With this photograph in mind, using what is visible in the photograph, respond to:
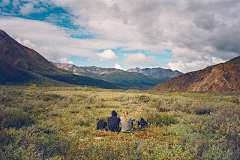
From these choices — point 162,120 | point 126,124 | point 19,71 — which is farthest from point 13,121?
point 19,71

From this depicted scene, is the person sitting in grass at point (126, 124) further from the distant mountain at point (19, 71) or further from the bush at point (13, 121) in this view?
the distant mountain at point (19, 71)

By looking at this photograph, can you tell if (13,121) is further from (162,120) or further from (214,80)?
(214,80)

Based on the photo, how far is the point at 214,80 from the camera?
67.3 meters

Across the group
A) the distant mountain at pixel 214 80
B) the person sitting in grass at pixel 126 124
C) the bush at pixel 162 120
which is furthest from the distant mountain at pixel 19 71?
the person sitting in grass at pixel 126 124

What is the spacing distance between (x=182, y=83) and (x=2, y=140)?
92.0 metres

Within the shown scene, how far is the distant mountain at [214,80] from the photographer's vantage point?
61.7 metres

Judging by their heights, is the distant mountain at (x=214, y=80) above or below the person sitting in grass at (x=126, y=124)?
above

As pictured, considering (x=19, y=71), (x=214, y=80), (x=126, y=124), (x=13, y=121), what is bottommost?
(x=13, y=121)

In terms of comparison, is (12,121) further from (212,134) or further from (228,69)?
(228,69)

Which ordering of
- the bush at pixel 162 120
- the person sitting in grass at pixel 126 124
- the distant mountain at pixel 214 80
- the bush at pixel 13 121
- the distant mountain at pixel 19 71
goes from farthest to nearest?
the distant mountain at pixel 19 71 < the distant mountain at pixel 214 80 < the bush at pixel 162 120 < the person sitting in grass at pixel 126 124 < the bush at pixel 13 121

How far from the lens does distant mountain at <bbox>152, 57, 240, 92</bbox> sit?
202ft

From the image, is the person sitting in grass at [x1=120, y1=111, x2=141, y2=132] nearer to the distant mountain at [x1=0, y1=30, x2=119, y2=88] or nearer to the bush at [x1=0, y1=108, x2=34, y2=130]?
the bush at [x1=0, y1=108, x2=34, y2=130]

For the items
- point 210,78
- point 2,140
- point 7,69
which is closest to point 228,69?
point 210,78

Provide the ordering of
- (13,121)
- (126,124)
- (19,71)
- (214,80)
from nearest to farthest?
1. (13,121)
2. (126,124)
3. (214,80)
4. (19,71)
